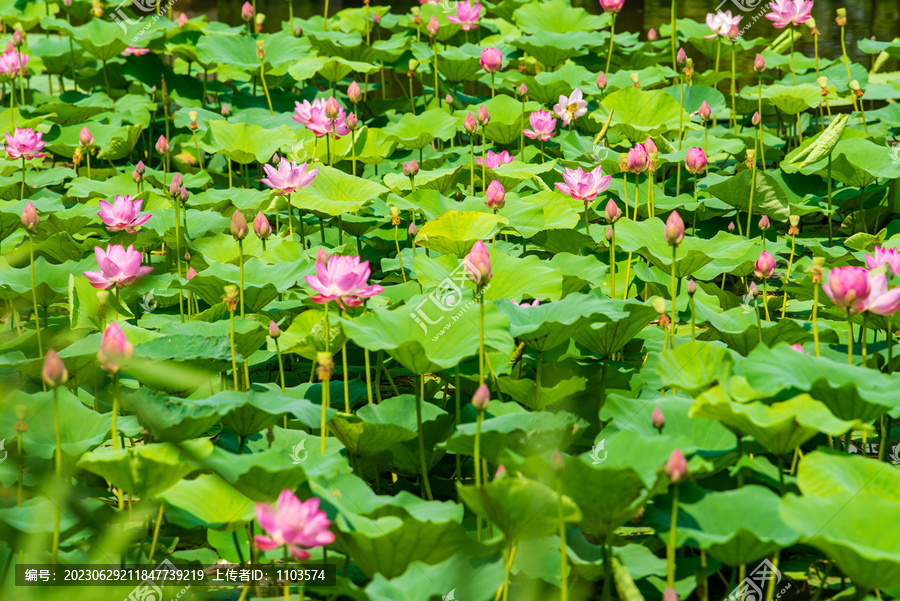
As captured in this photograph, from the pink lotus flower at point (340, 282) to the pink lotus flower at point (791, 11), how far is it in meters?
2.23

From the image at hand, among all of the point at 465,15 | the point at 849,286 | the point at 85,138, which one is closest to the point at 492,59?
the point at 465,15

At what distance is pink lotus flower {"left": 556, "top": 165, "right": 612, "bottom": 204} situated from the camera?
2.08 meters

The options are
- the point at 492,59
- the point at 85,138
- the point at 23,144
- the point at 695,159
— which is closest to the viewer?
the point at 695,159

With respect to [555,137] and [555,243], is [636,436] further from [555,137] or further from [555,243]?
[555,137]

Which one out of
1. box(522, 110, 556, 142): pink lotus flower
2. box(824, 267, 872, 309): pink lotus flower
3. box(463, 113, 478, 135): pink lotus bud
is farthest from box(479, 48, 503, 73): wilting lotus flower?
box(824, 267, 872, 309): pink lotus flower

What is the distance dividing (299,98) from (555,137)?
1.25m

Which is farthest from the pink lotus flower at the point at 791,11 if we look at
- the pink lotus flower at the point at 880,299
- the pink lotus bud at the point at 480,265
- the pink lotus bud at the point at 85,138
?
the pink lotus bud at the point at 85,138

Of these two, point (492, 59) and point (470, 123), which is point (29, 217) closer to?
point (470, 123)

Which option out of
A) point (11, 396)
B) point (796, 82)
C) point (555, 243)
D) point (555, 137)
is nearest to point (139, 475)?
point (11, 396)

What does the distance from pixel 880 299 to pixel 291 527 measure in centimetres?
98

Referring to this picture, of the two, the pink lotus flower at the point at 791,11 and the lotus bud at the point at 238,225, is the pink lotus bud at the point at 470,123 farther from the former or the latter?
the pink lotus flower at the point at 791,11

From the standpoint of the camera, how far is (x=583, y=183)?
208 cm

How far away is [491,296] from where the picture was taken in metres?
1.83

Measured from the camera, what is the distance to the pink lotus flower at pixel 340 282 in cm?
144
